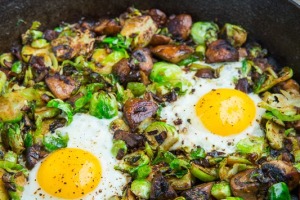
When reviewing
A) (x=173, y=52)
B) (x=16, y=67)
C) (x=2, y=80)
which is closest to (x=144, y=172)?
(x=173, y=52)

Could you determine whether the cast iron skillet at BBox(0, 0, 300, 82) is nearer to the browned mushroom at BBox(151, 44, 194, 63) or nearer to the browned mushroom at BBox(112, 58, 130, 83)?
the browned mushroom at BBox(151, 44, 194, 63)

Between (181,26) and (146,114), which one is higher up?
(181,26)

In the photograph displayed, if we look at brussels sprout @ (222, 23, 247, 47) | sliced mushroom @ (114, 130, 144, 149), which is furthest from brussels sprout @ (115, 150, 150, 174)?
brussels sprout @ (222, 23, 247, 47)

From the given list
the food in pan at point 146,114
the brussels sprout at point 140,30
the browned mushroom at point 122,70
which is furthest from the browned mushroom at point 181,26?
the browned mushroom at point 122,70

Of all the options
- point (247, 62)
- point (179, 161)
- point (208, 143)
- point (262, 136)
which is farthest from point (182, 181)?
point (247, 62)

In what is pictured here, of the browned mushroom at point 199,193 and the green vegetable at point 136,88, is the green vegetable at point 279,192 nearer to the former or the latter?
the browned mushroom at point 199,193

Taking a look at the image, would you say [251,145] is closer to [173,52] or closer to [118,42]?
[173,52]

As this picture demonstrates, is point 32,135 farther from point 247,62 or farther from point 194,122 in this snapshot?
point 247,62
